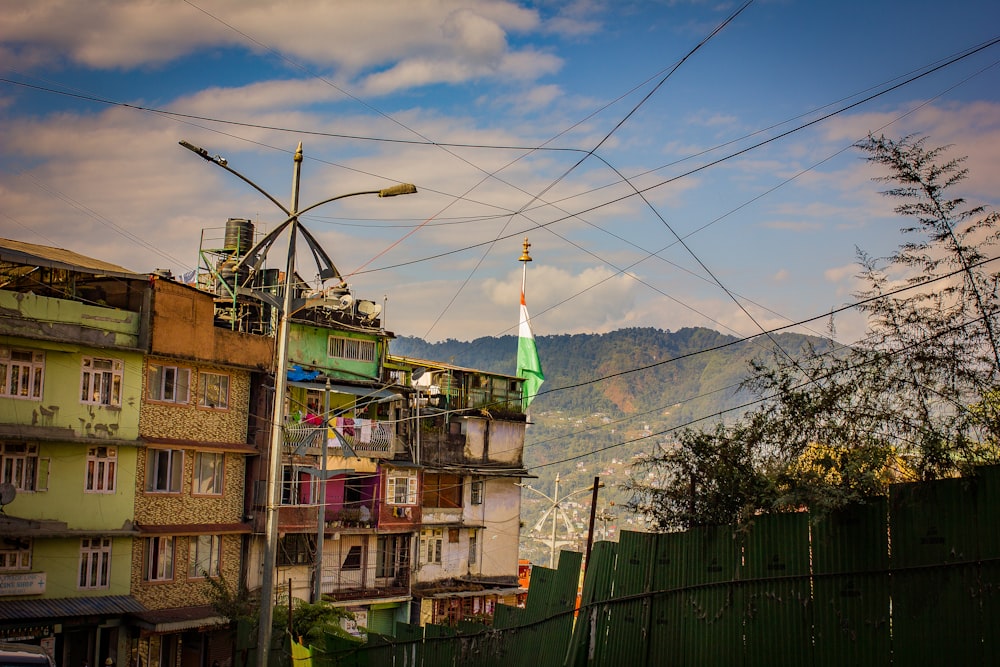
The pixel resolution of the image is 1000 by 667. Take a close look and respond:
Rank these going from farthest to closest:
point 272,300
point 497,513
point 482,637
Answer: point 497,513 → point 272,300 → point 482,637

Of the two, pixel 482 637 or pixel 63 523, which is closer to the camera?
pixel 482 637

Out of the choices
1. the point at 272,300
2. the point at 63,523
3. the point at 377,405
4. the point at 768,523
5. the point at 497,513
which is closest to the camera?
the point at 768,523

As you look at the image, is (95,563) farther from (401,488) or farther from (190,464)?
(401,488)

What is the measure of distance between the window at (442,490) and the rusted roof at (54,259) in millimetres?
21234

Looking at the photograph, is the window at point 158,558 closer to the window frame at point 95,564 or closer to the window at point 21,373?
the window frame at point 95,564

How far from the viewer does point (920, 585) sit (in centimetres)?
1074

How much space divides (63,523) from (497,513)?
Answer: 2781 cm

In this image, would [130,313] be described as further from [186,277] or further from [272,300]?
[272,300]

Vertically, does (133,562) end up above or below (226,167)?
below

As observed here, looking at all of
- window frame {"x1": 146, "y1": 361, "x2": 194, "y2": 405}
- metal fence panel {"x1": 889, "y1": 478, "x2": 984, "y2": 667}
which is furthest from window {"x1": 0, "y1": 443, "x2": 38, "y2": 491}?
metal fence panel {"x1": 889, "y1": 478, "x2": 984, "y2": 667}

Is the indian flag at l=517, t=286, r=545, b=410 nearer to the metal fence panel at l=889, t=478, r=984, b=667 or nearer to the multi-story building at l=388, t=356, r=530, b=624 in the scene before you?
the multi-story building at l=388, t=356, r=530, b=624

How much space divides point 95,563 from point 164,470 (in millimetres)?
4301

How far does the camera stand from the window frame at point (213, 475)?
40.8m

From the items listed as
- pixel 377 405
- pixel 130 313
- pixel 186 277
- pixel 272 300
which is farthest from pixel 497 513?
pixel 272 300
